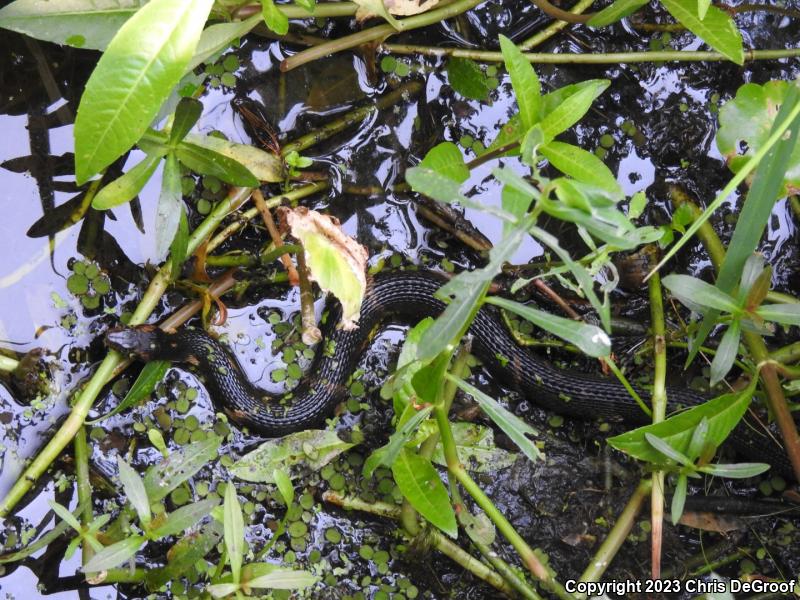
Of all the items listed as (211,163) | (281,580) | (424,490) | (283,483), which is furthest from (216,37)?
(281,580)

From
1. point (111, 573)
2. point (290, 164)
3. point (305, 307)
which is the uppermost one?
point (290, 164)

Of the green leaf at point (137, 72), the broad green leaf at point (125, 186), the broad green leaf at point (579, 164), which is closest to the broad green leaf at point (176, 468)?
the broad green leaf at point (125, 186)

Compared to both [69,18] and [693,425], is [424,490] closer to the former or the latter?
[693,425]

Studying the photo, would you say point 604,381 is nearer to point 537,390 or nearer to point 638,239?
point 537,390

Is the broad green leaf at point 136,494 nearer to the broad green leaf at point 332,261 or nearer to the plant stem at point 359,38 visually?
the broad green leaf at point 332,261

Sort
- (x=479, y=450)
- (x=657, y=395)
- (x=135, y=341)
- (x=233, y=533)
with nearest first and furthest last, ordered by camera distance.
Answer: (x=233, y=533)
(x=657, y=395)
(x=135, y=341)
(x=479, y=450)

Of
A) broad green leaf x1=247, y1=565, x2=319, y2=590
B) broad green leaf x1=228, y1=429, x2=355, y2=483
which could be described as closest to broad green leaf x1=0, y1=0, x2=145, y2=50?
broad green leaf x1=228, y1=429, x2=355, y2=483

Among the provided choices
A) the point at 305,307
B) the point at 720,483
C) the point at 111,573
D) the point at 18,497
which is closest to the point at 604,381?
the point at 720,483
